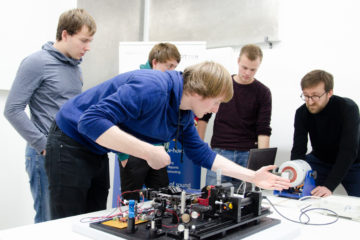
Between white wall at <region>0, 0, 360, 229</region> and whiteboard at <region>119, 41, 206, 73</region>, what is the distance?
1.18ft

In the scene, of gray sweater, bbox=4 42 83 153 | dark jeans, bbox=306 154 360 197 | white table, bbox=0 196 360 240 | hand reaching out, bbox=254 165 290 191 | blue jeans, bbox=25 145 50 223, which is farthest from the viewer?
dark jeans, bbox=306 154 360 197

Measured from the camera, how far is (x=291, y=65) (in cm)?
318

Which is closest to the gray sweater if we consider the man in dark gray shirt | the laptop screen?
the man in dark gray shirt

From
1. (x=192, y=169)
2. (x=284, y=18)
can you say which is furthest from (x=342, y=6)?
(x=192, y=169)

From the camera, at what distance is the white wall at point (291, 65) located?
2846 mm

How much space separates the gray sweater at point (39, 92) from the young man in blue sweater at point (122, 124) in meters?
0.45

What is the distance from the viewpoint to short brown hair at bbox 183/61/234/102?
1203 millimetres

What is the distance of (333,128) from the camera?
Result: 7.93 feet

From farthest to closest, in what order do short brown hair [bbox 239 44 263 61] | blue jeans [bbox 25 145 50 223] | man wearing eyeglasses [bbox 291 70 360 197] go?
short brown hair [bbox 239 44 263 61] → man wearing eyeglasses [bbox 291 70 360 197] → blue jeans [bbox 25 145 50 223]

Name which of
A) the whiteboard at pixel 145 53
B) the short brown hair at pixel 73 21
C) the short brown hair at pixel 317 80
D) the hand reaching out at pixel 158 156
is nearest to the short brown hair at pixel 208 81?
the hand reaching out at pixel 158 156

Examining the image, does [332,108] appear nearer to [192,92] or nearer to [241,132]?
[241,132]

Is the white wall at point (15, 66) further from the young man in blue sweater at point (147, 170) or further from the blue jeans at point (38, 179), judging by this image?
the young man in blue sweater at point (147, 170)

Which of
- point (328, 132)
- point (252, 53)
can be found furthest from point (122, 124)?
point (328, 132)

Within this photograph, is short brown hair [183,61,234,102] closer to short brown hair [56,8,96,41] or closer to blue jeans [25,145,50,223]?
short brown hair [56,8,96,41]
